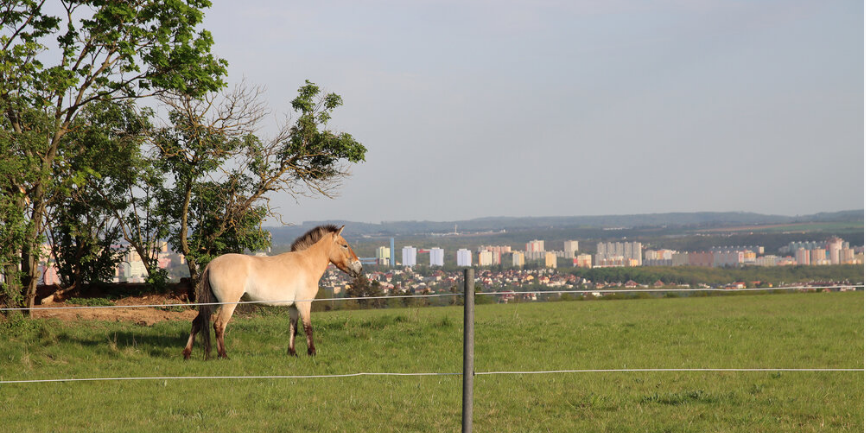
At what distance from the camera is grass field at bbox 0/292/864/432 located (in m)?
7.16

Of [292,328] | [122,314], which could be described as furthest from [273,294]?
[122,314]

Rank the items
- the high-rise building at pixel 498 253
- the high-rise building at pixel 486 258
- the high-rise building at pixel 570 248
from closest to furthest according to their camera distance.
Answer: the high-rise building at pixel 486 258 → the high-rise building at pixel 498 253 → the high-rise building at pixel 570 248

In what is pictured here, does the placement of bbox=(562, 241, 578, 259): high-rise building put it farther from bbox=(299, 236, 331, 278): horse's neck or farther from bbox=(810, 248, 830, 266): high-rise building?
bbox=(299, 236, 331, 278): horse's neck

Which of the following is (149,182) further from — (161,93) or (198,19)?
(198,19)

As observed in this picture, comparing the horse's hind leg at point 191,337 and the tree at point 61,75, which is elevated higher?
the tree at point 61,75

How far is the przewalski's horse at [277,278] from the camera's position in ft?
36.9

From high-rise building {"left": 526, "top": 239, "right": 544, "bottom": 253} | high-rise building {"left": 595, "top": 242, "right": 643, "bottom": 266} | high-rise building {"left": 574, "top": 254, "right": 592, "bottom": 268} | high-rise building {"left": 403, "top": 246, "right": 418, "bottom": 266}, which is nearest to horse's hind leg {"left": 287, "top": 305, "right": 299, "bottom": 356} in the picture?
high-rise building {"left": 403, "top": 246, "right": 418, "bottom": 266}

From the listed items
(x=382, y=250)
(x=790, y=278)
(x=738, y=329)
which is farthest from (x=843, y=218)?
(x=738, y=329)

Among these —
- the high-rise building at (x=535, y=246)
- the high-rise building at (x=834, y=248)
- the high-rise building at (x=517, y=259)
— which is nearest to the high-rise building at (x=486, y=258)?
the high-rise building at (x=517, y=259)

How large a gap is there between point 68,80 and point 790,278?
87175 mm

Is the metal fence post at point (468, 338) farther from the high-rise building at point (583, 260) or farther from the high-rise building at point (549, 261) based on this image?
the high-rise building at point (583, 260)

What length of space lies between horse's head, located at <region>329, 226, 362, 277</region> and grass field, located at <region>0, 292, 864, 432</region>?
1352 mm

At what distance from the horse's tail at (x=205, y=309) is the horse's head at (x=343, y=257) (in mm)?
2391

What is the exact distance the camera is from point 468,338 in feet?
18.8
